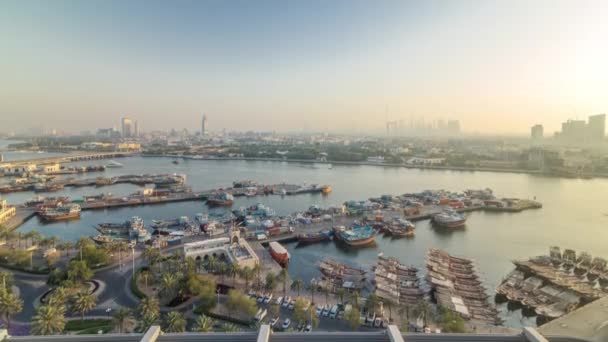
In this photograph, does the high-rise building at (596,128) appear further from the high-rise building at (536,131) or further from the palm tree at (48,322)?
the palm tree at (48,322)

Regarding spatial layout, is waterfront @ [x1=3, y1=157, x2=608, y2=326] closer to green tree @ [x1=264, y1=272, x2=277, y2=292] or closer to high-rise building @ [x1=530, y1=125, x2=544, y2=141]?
green tree @ [x1=264, y1=272, x2=277, y2=292]

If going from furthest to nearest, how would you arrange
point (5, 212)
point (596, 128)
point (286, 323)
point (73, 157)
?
point (596, 128) < point (73, 157) < point (5, 212) < point (286, 323)

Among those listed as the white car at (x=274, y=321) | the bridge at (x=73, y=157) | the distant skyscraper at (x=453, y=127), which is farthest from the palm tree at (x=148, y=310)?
the distant skyscraper at (x=453, y=127)

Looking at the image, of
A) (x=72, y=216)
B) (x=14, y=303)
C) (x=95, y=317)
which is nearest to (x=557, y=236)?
(x=95, y=317)

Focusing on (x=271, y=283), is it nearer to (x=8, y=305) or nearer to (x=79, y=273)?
(x=79, y=273)

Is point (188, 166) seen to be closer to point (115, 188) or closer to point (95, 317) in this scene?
point (115, 188)

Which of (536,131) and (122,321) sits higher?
(536,131)

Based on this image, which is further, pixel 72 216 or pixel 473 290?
pixel 72 216

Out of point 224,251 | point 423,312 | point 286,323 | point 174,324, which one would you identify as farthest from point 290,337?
point 224,251
